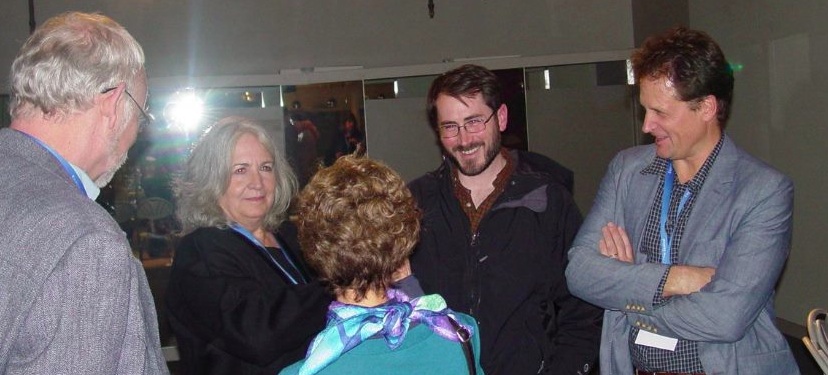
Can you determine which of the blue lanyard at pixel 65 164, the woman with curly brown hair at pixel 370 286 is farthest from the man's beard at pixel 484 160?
the blue lanyard at pixel 65 164

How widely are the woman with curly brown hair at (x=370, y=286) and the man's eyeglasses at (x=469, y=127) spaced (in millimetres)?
1046

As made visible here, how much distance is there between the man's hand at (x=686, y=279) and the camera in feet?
7.63

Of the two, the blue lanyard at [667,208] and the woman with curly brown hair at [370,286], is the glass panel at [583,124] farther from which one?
the woman with curly brown hair at [370,286]

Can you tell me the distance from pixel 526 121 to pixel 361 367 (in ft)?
20.0

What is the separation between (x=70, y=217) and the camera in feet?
4.52

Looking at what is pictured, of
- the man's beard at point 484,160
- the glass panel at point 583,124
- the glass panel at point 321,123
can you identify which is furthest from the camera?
the glass panel at point 583,124

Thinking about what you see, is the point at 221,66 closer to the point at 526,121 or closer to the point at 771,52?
the point at 526,121

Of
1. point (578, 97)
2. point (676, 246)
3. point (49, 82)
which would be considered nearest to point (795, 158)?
point (578, 97)

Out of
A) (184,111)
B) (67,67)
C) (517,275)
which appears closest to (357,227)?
(67,67)

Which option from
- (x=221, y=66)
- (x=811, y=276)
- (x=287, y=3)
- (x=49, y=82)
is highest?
(x=287, y=3)

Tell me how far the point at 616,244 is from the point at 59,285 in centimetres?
174

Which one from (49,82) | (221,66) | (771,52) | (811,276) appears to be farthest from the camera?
(221,66)

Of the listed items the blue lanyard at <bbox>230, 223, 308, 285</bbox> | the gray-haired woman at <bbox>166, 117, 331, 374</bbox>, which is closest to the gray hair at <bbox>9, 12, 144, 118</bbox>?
the gray-haired woman at <bbox>166, 117, 331, 374</bbox>

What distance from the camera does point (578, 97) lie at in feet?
25.0
